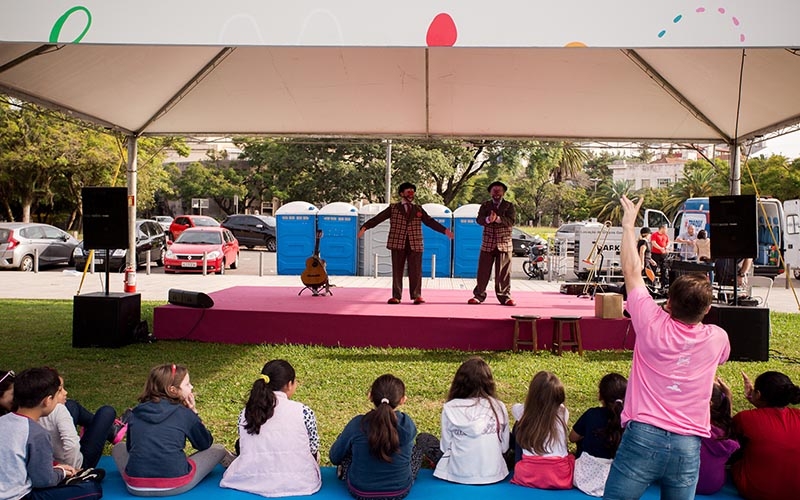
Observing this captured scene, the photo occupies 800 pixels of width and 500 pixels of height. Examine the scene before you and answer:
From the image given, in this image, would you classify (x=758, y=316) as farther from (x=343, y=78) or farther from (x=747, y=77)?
(x=343, y=78)

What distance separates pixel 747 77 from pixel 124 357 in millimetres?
7085

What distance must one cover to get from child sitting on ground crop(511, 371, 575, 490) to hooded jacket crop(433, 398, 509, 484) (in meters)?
0.11

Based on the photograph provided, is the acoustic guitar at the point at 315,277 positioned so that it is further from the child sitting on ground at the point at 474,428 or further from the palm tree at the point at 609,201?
the palm tree at the point at 609,201

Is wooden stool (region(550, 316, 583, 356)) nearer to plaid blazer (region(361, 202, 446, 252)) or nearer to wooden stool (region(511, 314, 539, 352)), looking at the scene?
wooden stool (region(511, 314, 539, 352))

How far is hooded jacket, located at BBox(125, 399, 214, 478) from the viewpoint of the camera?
3.41 metres

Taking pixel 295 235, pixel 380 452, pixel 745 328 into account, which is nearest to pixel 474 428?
pixel 380 452

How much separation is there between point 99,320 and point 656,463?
21.3 ft

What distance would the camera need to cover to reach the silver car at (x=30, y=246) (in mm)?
16797

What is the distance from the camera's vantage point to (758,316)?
721 centimetres

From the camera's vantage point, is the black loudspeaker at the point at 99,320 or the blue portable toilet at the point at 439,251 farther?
the blue portable toilet at the point at 439,251

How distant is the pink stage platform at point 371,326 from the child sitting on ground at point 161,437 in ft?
13.9

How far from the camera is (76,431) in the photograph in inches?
142

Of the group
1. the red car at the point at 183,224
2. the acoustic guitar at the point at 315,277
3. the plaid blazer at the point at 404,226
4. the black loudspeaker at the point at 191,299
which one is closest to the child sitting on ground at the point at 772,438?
the plaid blazer at the point at 404,226

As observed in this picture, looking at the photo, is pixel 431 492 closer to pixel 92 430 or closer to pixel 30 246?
pixel 92 430
